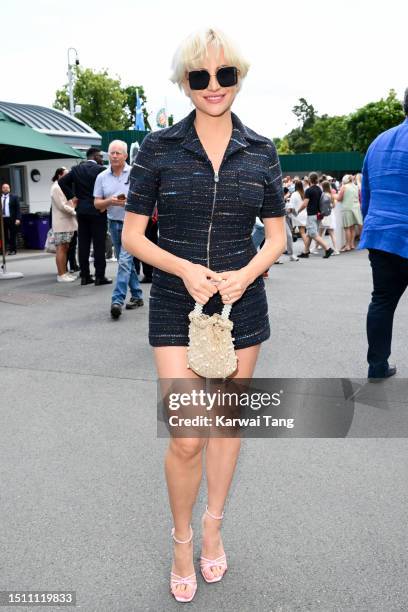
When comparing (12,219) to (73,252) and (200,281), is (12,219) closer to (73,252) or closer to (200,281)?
(73,252)

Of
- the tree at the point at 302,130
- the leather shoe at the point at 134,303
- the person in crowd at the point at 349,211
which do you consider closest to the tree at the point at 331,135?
the tree at the point at 302,130

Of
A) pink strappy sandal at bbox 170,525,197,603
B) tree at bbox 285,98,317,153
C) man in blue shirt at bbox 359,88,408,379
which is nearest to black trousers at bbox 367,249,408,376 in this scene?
man in blue shirt at bbox 359,88,408,379

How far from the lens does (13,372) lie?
5758 millimetres

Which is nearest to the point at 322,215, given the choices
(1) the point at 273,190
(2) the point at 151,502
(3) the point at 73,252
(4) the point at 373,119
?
(3) the point at 73,252

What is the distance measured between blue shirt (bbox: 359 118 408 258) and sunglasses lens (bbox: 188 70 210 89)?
100 inches

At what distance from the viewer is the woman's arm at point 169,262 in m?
2.29

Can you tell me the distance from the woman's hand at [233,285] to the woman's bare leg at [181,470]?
0.87 ft

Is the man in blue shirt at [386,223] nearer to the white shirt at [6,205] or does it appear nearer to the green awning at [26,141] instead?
the green awning at [26,141]

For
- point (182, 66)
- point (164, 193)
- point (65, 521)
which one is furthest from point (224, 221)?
point (65, 521)

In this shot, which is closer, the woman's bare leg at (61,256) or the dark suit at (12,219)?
the woman's bare leg at (61,256)

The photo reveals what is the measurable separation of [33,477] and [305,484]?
4.60 feet

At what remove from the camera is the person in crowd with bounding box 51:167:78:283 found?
11.0m

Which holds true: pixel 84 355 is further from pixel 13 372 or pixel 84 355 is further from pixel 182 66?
pixel 182 66

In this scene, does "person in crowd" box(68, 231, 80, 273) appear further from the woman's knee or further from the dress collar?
the woman's knee
